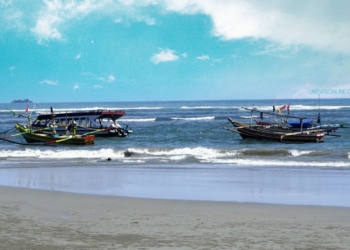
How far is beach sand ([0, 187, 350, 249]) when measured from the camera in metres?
7.41

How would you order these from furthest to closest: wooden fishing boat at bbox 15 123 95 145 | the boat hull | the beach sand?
the boat hull, wooden fishing boat at bbox 15 123 95 145, the beach sand

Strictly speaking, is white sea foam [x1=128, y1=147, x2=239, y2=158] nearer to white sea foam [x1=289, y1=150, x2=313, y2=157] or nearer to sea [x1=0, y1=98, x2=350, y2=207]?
sea [x1=0, y1=98, x2=350, y2=207]

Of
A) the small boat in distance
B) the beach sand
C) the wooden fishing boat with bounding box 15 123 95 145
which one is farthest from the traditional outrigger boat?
the beach sand

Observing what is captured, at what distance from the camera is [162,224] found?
8.68m

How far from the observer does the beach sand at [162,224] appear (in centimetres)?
741

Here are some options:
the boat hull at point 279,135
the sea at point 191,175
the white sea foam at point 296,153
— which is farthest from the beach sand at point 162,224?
the boat hull at point 279,135

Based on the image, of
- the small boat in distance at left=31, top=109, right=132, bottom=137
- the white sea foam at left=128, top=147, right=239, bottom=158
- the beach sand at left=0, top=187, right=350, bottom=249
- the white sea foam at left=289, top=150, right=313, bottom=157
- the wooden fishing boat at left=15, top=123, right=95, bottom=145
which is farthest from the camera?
the small boat in distance at left=31, top=109, right=132, bottom=137

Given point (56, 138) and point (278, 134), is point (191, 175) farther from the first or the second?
point (278, 134)

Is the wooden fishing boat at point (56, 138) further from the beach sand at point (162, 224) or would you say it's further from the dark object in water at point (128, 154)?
the beach sand at point (162, 224)

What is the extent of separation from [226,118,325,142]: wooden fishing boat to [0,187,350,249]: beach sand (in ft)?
69.9

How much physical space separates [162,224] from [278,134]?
79.2ft

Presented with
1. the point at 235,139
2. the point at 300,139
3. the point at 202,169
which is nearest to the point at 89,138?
the point at 235,139

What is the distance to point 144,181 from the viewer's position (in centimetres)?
1462

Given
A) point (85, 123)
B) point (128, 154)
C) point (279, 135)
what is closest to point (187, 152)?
point (128, 154)
